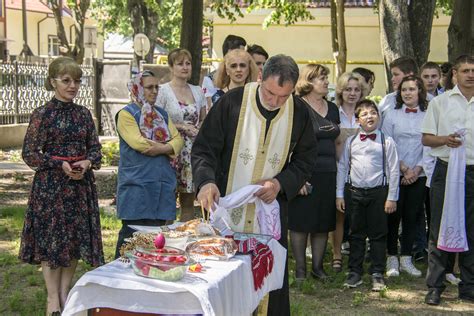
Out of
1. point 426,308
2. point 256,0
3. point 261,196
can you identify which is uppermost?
point 256,0

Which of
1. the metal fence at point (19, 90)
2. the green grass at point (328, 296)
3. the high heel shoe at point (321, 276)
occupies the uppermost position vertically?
the metal fence at point (19, 90)

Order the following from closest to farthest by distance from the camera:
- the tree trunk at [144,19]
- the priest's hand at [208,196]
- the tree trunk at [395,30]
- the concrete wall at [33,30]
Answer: the priest's hand at [208,196] < the tree trunk at [395,30] < the tree trunk at [144,19] < the concrete wall at [33,30]

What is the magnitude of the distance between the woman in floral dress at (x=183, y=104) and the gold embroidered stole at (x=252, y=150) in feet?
8.23

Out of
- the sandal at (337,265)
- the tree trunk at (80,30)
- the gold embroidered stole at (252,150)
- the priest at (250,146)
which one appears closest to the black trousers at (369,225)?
the sandal at (337,265)

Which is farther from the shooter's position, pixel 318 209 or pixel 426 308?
pixel 318 209

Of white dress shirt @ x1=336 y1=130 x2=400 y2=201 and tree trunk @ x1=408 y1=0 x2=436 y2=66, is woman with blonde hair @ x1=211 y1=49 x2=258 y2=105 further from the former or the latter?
tree trunk @ x1=408 y1=0 x2=436 y2=66

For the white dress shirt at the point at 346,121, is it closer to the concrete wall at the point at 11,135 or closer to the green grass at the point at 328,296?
the green grass at the point at 328,296

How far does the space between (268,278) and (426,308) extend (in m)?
2.52

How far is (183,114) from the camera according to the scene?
731 centimetres

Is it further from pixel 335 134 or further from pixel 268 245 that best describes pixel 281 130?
pixel 335 134

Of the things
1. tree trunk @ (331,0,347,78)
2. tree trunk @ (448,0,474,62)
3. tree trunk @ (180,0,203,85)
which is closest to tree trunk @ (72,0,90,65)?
tree trunk @ (331,0,347,78)

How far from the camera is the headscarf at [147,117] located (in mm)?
6312

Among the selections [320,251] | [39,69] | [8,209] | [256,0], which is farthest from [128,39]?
[320,251]

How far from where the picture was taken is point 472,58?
6328 millimetres
